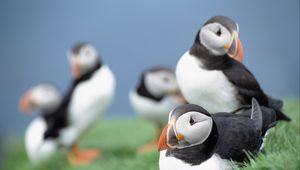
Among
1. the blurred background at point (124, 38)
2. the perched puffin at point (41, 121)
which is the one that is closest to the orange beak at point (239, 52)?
the perched puffin at point (41, 121)

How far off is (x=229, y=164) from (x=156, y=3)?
15.0 feet

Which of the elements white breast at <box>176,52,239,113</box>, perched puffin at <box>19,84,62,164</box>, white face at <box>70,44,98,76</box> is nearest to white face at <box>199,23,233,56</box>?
white breast at <box>176,52,239,113</box>

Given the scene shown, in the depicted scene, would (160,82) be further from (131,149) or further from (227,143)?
(227,143)

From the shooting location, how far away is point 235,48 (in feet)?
9.93

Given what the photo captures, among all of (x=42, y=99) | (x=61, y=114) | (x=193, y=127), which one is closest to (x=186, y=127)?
(x=193, y=127)

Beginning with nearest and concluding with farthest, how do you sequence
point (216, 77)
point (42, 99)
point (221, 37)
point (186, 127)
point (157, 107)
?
1. point (186, 127)
2. point (221, 37)
3. point (216, 77)
4. point (157, 107)
5. point (42, 99)

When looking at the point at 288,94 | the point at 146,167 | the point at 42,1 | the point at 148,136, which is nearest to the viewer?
the point at 146,167

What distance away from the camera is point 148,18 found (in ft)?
22.7

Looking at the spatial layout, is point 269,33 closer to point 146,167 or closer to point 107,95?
point 107,95

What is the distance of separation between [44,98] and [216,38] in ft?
8.23

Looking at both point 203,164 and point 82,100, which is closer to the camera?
point 203,164

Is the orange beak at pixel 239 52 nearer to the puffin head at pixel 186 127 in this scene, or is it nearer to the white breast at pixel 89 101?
the puffin head at pixel 186 127

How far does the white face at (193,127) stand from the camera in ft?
7.92

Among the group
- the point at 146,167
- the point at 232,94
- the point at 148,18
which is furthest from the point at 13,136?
the point at 232,94
